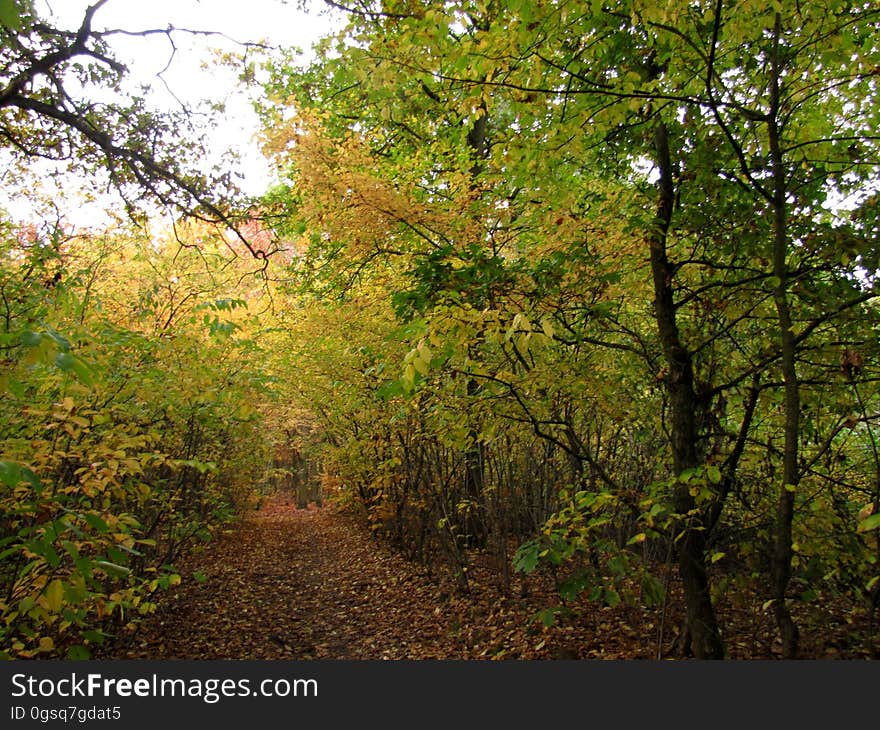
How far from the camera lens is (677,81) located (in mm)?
3551

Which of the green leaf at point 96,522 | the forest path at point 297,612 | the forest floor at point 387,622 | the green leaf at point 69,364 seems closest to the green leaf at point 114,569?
the green leaf at point 96,522

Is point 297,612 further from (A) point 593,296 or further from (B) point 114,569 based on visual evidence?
(A) point 593,296

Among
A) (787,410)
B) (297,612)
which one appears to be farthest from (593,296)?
(297,612)

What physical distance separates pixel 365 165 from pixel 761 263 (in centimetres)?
361

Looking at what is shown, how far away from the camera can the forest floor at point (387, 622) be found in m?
5.19

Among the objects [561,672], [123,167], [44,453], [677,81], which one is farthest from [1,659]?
[677,81]

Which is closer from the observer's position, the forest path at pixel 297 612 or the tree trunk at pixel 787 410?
the tree trunk at pixel 787 410

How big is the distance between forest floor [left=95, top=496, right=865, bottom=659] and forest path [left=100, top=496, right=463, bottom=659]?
0.06ft

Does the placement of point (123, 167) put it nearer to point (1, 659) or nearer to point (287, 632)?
point (1, 659)

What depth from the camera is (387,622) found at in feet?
24.0

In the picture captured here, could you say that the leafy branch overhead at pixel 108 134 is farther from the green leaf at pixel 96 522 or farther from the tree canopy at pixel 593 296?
the green leaf at pixel 96 522

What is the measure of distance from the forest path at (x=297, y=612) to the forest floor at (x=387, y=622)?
0.02 metres

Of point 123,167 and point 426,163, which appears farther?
point 426,163

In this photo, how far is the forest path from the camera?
6410 millimetres
